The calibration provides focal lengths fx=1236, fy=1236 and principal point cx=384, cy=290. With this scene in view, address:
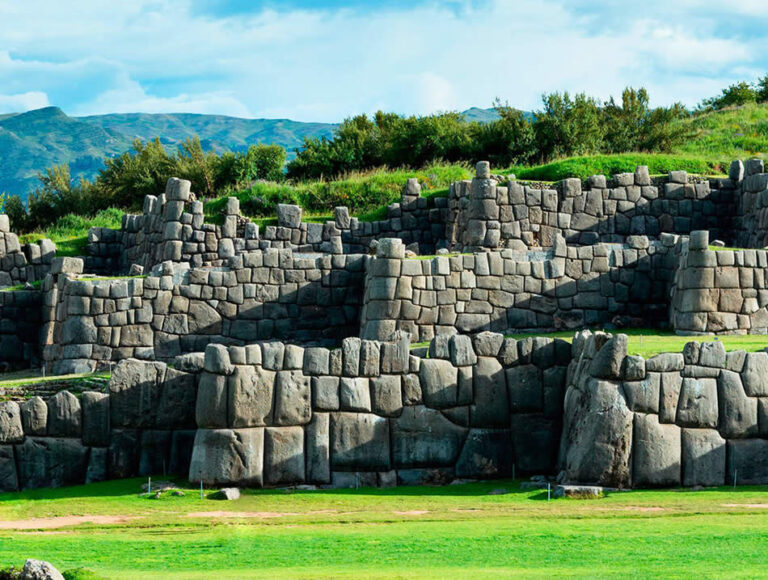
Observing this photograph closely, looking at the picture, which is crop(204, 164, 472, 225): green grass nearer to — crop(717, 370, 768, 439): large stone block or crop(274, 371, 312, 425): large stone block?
crop(274, 371, 312, 425): large stone block

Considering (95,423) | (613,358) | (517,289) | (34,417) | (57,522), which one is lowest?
(57,522)

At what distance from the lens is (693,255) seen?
26.0 metres

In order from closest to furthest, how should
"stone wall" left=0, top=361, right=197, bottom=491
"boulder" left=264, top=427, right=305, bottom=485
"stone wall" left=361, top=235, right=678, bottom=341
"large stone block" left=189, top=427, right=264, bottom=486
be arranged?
"large stone block" left=189, top=427, right=264, bottom=486 → "boulder" left=264, top=427, right=305, bottom=485 → "stone wall" left=0, top=361, right=197, bottom=491 → "stone wall" left=361, top=235, right=678, bottom=341

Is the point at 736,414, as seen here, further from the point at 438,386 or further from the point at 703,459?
the point at 438,386

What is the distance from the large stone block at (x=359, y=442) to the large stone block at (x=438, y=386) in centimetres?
80

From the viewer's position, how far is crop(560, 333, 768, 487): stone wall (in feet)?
57.5

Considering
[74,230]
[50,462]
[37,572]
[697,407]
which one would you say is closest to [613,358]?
[697,407]

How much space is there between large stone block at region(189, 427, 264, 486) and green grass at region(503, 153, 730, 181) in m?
18.7

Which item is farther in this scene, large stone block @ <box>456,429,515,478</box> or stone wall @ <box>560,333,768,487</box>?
large stone block @ <box>456,429,515,478</box>

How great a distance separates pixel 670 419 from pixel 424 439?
377 centimetres

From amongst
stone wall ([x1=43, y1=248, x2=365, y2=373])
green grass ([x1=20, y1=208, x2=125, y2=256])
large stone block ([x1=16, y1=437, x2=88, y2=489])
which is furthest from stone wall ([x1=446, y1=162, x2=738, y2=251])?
large stone block ([x1=16, y1=437, x2=88, y2=489])

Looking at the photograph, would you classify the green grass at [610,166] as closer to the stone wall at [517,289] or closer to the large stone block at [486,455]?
the stone wall at [517,289]

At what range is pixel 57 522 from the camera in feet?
53.6

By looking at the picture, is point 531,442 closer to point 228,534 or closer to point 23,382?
point 228,534
